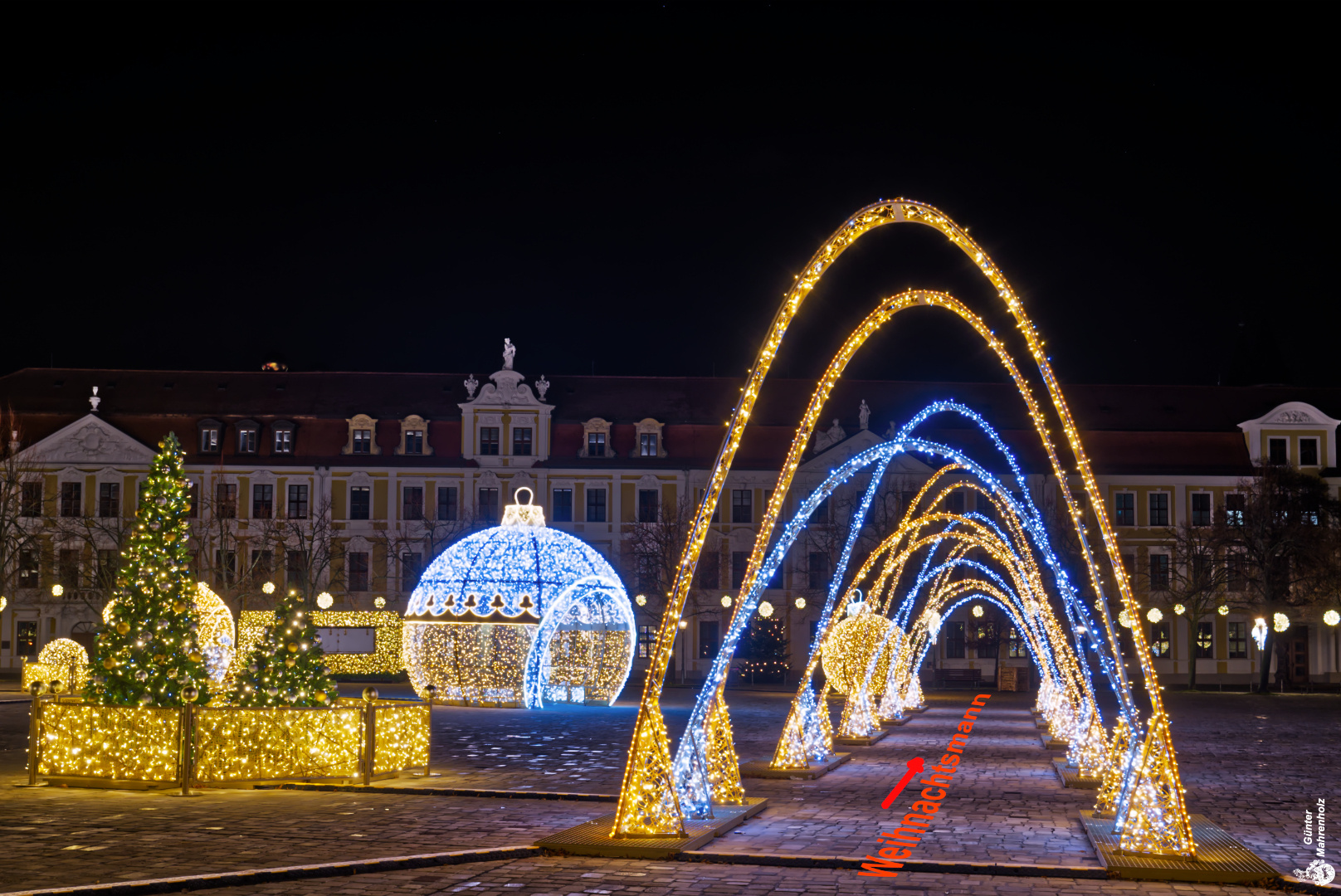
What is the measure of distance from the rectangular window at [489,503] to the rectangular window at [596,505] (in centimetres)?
393

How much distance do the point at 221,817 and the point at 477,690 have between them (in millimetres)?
18903

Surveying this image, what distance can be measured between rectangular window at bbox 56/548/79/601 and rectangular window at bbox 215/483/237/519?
559 cm

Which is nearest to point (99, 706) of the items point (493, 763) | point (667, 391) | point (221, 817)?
point (221, 817)

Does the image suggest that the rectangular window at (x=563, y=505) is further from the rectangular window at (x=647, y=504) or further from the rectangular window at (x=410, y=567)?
the rectangular window at (x=410, y=567)

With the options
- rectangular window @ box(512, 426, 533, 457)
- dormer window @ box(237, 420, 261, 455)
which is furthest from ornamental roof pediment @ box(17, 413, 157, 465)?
rectangular window @ box(512, 426, 533, 457)

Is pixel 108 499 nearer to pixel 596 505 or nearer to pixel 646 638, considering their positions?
pixel 596 505

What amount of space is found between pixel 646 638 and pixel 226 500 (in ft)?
58.2

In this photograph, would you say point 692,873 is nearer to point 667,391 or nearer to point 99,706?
point 99,706

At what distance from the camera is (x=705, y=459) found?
208 ft

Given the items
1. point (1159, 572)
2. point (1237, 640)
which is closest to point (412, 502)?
point (1159, 572)

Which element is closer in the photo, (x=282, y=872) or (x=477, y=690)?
(x=282, y=872)

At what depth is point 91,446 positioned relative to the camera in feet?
201

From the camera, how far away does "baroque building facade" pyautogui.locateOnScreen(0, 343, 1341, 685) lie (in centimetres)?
6016

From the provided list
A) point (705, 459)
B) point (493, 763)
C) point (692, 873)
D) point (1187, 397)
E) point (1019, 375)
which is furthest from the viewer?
point (1187, 397)
